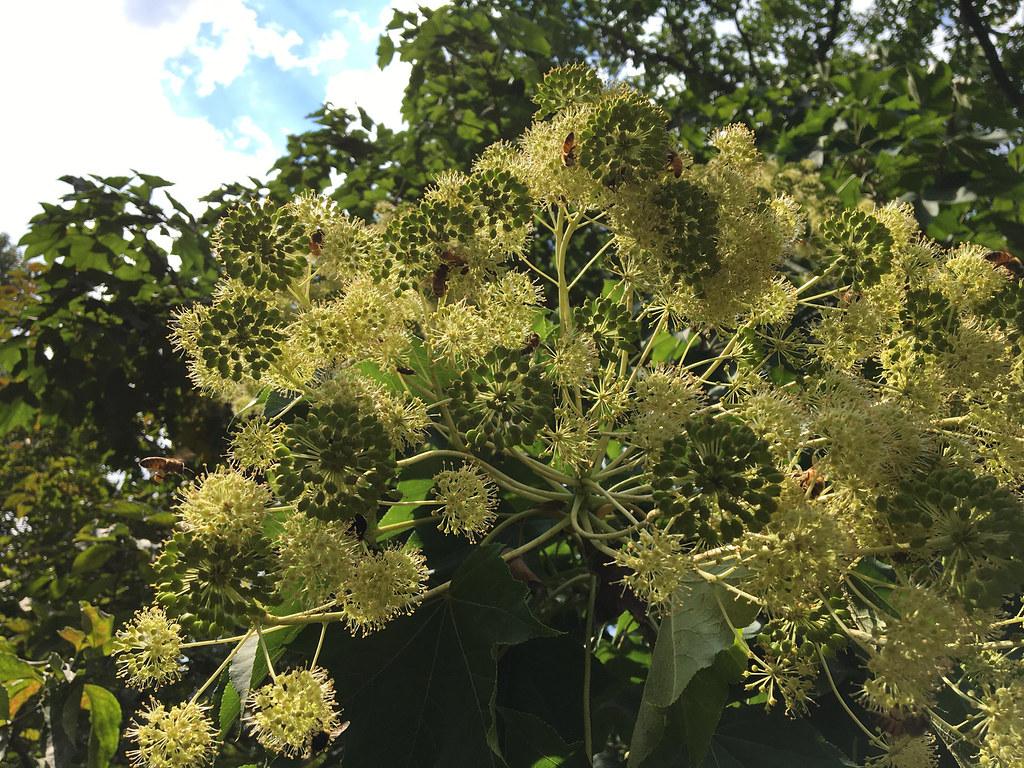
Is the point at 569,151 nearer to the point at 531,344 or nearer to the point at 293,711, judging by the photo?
the point at 531,344

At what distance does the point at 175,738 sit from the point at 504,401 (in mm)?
928

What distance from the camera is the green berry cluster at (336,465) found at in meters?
1.36

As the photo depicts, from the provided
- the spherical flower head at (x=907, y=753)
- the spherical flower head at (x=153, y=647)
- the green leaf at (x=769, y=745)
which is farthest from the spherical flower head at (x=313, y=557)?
the spherical flower head at (x=907, y=753)

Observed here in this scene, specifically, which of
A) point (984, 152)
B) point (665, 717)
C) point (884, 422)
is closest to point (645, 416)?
point (884, 422)

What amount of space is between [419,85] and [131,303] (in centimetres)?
239

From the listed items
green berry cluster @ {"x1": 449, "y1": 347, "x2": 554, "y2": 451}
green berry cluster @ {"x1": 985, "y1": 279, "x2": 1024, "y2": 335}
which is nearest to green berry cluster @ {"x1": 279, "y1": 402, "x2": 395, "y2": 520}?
green berry cluster @ {"x1": 449, "y1": 347, "x2": 554, "y2": 451}

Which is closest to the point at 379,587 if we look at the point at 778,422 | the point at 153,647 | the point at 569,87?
the point at 153,647

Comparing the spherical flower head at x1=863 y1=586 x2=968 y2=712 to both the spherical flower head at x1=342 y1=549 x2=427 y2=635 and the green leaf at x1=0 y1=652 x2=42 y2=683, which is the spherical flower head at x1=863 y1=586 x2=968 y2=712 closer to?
the spherical flower head at x1=342 y1=549 x2=427 y2=635

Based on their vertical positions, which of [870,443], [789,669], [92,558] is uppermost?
[870,443]

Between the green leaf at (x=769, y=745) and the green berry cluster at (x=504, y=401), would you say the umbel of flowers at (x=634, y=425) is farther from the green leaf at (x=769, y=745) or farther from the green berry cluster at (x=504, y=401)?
the green leaf at (x=769, y=745)

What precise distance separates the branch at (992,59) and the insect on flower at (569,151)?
8.64 meters

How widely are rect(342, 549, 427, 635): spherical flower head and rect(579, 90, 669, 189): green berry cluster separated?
1.02m

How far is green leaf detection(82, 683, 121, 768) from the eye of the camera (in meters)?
2.42

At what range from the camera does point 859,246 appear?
6.07 feet
